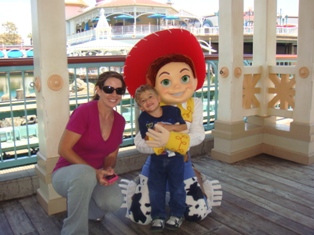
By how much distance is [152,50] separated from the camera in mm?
2176

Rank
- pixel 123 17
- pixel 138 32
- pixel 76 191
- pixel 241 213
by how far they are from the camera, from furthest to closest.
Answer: pixel 123 17 < pixel 138 32 < pixel 241 213 < pixel 76 191

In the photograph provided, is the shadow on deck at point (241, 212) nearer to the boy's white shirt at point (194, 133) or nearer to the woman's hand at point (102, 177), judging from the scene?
the woman's hand at point (102, 177)

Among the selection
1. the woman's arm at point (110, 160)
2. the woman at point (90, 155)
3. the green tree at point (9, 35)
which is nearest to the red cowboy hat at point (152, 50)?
the woman at point (90, 155)

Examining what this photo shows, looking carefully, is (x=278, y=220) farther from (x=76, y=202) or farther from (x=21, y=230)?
(x=21, y=230)

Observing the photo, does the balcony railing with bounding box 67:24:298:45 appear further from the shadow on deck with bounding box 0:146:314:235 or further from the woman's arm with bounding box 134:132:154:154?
the woman's arm with bounding box 134:132:154:154

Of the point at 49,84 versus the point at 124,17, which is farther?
the point at 124,17

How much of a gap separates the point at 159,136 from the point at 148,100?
220 millimetres

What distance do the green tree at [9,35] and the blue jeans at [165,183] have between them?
41.4 metres

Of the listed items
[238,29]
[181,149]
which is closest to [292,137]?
[238,29]

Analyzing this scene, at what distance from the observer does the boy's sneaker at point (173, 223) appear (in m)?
2.12

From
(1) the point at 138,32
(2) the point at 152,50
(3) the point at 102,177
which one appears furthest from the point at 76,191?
(1) the point at 138,32

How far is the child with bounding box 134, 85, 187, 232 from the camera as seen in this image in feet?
6.57

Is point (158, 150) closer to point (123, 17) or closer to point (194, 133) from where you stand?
point (194, 133)

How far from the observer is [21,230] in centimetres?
216
